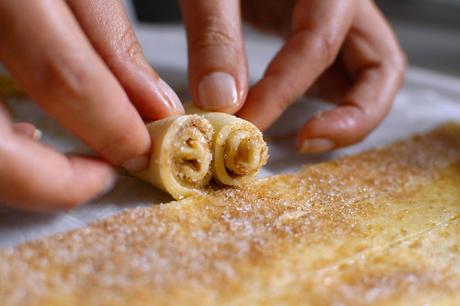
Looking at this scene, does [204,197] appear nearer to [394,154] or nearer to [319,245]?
[319,245]

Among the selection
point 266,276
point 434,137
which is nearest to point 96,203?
point 266,276

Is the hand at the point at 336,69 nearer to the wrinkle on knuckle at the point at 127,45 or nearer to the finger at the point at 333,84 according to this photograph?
the finger at the point at 333,84

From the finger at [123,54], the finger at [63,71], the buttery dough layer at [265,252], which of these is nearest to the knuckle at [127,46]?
the finger at [123,54]

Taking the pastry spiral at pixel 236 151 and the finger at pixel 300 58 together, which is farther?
the finger at pixel 300 58

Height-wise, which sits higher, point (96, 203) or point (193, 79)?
point (193, 79)

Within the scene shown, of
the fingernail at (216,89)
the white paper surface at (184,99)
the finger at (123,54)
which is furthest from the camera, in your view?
the fingernail at (216,89)
